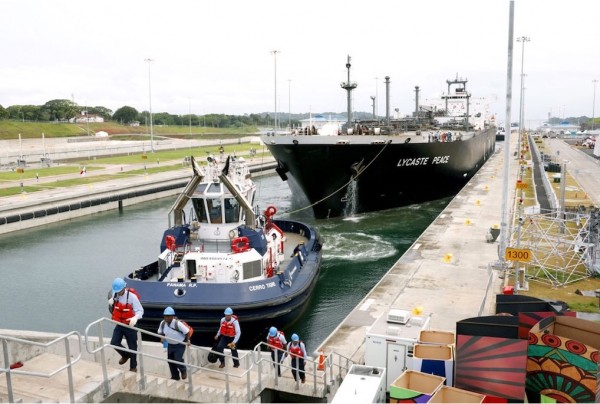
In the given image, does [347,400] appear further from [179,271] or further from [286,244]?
[286,244]

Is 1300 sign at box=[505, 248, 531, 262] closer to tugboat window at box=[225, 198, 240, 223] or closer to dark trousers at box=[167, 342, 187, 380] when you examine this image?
tugboat window at box=[225, 198, 240, 223]

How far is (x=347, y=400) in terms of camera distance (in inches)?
366

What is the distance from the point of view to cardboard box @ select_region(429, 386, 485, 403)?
358 inches

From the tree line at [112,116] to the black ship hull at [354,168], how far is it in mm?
39109

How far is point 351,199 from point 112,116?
131 m

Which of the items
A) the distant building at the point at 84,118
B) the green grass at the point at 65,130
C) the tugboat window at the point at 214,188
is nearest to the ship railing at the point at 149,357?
the tugboat window at the point at 214,188

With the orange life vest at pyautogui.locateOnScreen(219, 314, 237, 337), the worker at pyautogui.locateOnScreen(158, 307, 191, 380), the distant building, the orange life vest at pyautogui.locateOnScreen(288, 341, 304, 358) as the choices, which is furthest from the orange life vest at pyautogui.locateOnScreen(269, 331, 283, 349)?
the distant building

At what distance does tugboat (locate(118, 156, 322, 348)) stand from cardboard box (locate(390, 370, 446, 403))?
18.6 ft

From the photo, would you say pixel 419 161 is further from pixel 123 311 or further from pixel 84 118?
pixel 84 118

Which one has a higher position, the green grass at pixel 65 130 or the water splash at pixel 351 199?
the green grass at pixel 65 130

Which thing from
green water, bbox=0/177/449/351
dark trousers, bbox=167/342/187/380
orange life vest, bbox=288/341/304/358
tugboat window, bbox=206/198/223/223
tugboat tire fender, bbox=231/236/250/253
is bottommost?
green water, bbox=0/177/449/351

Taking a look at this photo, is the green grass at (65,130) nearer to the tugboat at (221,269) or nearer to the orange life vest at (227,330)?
the tugboat at (221,269)

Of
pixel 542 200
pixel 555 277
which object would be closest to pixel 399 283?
pixel 555 277

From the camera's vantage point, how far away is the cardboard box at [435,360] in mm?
10445
